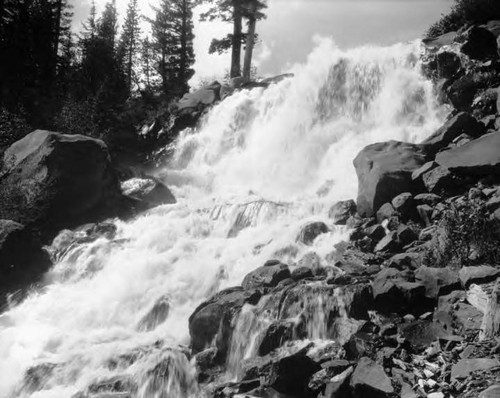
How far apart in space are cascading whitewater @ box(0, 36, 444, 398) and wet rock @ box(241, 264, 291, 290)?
1.06 metres

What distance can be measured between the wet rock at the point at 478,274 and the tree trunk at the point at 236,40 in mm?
23184

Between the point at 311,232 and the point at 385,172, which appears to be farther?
the point at 311,232

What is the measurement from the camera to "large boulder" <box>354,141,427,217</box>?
11.5m

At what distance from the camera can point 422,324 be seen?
7.27 m

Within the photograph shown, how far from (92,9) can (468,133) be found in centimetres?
4501

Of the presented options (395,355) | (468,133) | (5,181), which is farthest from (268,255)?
(5,181)

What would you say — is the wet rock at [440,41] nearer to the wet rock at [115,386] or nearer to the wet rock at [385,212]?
the wet rock at [385,212]

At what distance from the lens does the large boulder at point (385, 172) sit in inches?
Result: 453

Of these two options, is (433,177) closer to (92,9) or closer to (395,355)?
(395,355)

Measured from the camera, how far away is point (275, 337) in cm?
834

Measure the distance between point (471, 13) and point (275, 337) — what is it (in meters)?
14.1

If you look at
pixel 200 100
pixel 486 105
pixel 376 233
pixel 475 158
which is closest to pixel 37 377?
pixel 376 233

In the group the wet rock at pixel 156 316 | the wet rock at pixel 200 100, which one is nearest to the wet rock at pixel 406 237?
the wet rock at pixel 156 316

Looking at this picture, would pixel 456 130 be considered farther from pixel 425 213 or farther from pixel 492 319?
pixel 492 319
